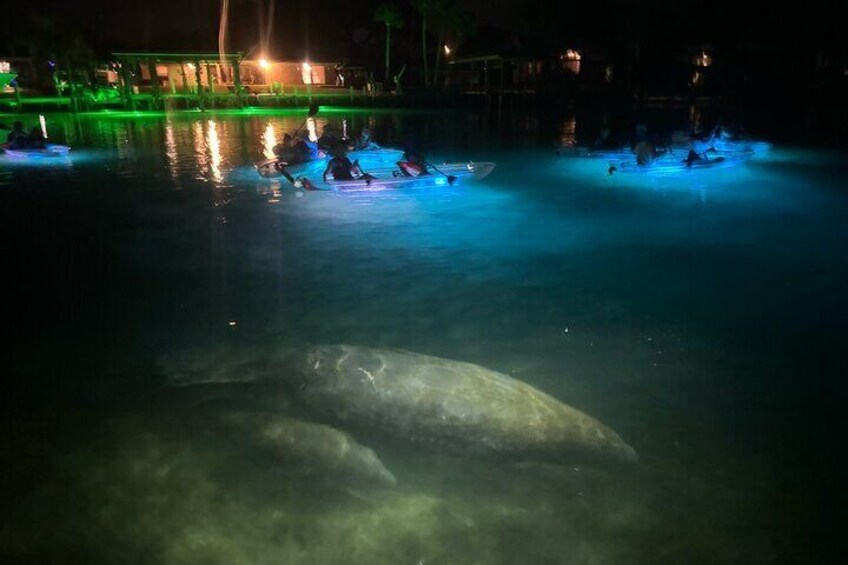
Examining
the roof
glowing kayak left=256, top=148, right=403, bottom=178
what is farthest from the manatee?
the roof

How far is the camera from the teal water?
12.2 feet

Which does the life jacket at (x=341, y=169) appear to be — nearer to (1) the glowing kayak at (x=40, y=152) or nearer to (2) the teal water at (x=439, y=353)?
(2) the teal water at (x=439, y=353)

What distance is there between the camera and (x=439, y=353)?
607 cm

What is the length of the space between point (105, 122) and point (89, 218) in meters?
22.5

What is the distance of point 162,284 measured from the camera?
803 cm

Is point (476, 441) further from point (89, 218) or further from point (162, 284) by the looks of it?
point (89, 218)

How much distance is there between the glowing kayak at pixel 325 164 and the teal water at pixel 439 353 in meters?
1.41

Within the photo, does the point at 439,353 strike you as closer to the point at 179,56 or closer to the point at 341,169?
the point at 341,169

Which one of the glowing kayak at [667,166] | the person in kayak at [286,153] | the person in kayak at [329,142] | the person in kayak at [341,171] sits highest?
the person in kayak at [329,142]

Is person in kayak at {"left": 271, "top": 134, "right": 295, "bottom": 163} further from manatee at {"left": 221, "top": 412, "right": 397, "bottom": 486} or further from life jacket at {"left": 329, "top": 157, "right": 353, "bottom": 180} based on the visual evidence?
manatee at {"left": 221, "top": 412, "right": 397, "bottom": 486}

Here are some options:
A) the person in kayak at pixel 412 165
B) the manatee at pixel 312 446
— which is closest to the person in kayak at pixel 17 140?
the person in kayak at pixel 412 165

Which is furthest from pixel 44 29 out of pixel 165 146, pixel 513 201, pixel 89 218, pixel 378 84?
pixel 513 201

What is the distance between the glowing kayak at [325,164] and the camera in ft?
50.1

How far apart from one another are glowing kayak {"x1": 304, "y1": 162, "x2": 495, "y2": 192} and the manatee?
→ 31.0 feet
